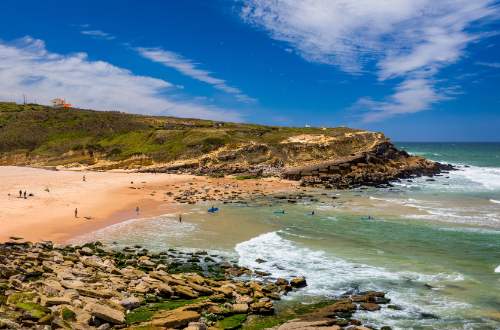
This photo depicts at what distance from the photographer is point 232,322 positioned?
734 inches

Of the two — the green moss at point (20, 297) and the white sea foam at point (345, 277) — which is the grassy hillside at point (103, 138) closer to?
the white sea foam at point (345, 277)

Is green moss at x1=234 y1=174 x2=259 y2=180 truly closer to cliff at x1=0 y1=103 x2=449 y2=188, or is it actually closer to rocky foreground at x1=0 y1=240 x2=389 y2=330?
cliff at x1=0 y1=103 x2=449 y2=188

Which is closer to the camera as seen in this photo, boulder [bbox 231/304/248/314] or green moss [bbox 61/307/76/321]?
green moss [bbox 61/307/76/321]

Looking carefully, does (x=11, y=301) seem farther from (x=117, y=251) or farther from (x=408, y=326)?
(x=408, y=326)

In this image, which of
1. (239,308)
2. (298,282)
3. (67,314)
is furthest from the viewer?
(298,282)

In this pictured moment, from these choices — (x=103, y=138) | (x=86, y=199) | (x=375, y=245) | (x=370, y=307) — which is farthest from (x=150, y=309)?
(x=103, y=138)

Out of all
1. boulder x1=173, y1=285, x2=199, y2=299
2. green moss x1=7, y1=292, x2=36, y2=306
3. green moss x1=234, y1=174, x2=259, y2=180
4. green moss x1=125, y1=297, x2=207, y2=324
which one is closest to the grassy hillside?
green moss x1=234, y1=174, x2=259, y2=180

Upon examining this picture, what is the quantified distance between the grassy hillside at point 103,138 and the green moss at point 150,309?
7159 centimetres

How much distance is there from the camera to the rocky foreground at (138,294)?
55.6 feet

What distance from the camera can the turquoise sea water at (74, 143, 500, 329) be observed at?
21.9 meters

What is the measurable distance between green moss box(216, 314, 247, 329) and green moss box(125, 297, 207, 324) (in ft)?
7.59

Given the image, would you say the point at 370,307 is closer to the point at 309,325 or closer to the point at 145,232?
the point at 309,325

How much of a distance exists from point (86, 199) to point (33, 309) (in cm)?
3669

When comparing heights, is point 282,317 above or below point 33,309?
below
